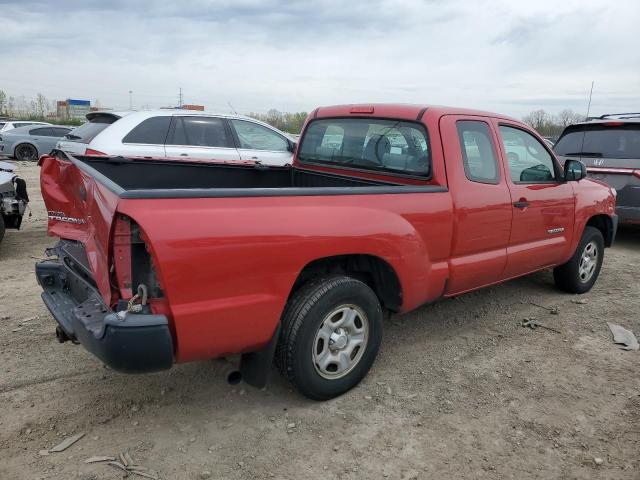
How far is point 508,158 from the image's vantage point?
161 inches

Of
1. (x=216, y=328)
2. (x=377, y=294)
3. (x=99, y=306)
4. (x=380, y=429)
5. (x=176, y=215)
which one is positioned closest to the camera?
(x=176, y=215)

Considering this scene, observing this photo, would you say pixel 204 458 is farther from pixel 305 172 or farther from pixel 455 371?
pixel 305 172

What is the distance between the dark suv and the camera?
6973 millimetres

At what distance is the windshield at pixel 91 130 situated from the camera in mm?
7184

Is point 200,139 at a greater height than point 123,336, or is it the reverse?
point 200,139

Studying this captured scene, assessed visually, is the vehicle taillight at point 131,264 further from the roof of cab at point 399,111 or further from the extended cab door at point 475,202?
→ the roof of cab at point 399,111

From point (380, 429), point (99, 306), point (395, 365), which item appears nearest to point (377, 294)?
point (395, 365)

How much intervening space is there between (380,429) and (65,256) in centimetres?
224

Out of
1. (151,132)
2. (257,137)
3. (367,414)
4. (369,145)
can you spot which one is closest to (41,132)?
(151,132)

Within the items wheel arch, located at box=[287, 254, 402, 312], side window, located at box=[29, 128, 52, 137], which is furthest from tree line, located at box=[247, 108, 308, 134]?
wheel arch, located at box=[287, 254, 402, 312]

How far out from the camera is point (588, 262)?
17.5 ft

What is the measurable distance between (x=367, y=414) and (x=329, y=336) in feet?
1.69

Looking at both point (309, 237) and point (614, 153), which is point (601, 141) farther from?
point (309, 237)

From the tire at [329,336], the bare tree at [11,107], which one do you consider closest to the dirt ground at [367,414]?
the tire at [329,336]
